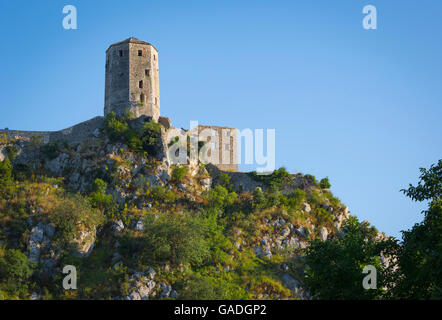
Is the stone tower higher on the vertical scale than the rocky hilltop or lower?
higher

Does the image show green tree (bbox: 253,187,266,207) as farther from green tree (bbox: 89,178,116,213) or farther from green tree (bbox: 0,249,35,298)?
green tree (bbox: 0,249,35,298)

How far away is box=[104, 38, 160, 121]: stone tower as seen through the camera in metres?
51.8

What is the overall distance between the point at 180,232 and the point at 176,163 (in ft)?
34.6

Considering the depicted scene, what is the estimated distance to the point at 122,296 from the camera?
3800 centimetres

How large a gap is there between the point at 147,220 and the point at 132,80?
1480 cm

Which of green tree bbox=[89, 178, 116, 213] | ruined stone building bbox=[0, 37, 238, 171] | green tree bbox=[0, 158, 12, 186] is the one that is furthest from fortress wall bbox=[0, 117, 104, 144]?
green tree bbox=[89, 178, 116, 213]

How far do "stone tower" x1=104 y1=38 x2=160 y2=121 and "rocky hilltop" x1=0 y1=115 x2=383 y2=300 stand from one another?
65.7 inches

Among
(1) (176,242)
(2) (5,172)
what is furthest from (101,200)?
(2) (5,172)

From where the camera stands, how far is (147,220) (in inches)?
1695

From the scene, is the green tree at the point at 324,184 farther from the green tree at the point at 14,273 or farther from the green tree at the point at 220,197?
the green tree at the point at 14,273
